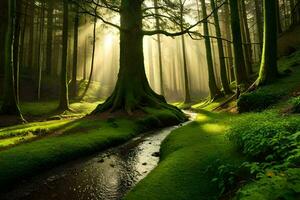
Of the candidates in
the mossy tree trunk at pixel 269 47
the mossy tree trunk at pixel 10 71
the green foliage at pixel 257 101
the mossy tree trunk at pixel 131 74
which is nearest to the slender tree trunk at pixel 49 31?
the mossy tree trunk at pixel 10 71

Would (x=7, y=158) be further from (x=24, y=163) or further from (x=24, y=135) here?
(x=24, y=135)

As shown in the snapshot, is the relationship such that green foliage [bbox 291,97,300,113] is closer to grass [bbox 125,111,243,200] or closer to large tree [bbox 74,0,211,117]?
grass [bbox 125,111,243,200]

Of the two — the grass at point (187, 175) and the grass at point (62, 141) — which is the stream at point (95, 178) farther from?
the grass at point (187, 175)

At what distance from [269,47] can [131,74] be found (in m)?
7.90

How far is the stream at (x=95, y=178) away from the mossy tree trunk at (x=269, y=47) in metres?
8.20

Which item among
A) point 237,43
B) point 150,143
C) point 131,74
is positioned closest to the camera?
point 150,143

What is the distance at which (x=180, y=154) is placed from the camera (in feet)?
24.2

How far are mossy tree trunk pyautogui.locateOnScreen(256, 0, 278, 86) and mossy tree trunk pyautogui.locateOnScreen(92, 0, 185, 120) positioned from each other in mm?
5476

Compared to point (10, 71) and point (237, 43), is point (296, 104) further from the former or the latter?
point (10, 71)

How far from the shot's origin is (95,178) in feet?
23.2

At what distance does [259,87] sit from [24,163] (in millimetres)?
11903

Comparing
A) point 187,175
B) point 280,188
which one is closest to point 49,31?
point 187,175

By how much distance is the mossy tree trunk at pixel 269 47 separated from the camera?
14.1 m

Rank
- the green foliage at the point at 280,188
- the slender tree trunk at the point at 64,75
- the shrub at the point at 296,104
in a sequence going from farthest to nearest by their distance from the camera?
the slender tree trunk at the point at 64,75 → the shrub at the point at 296,104 → the green foliage at the point at 280,188
